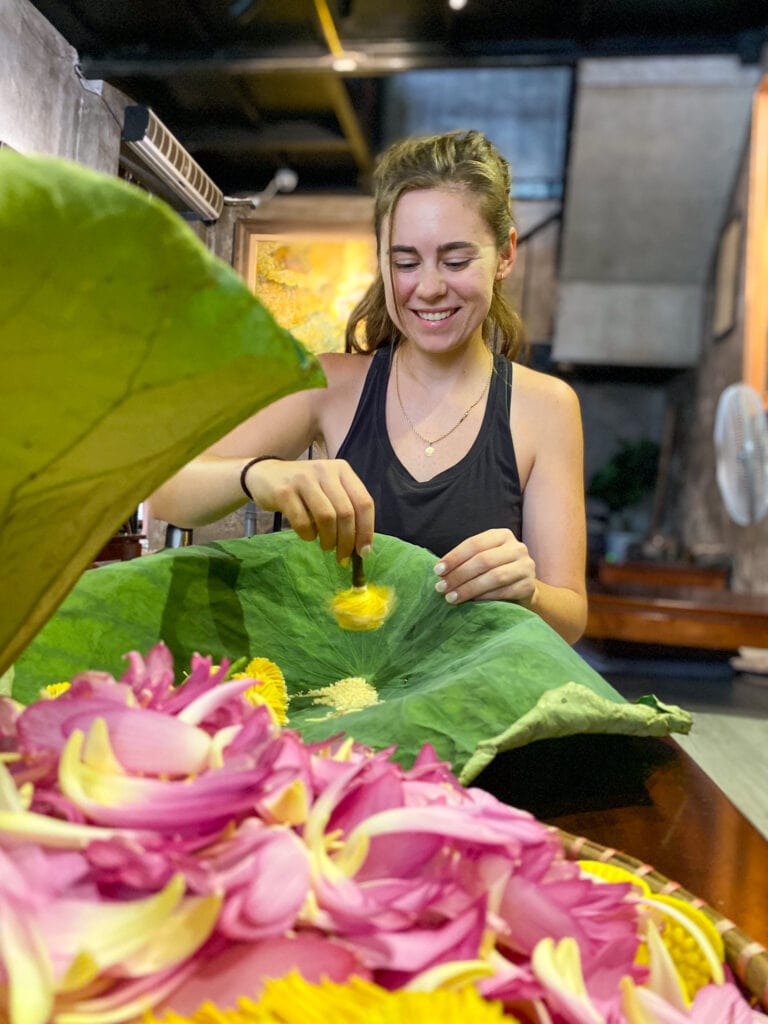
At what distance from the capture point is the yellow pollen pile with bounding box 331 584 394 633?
0.65 m

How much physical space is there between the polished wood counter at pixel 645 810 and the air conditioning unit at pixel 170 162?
0.40 m

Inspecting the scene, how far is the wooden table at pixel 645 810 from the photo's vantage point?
44 cm

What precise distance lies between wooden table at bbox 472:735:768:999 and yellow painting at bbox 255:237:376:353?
0.31 m

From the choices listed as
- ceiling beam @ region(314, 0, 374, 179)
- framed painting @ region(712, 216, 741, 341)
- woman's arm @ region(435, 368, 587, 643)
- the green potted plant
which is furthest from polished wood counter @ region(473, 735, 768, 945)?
the green potted plant

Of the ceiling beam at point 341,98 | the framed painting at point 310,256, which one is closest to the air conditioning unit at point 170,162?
the framed painting at point 310,256

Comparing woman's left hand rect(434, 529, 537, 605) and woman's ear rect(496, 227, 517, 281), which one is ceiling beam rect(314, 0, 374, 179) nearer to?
woman's ear rect(496, 227, 517, 281)

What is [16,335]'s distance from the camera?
19 centimetres

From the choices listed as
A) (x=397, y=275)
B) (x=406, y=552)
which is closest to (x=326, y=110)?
(x=397, y=275)

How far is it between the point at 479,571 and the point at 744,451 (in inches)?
118

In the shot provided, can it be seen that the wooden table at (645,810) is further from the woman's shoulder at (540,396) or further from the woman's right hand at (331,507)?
the woman's shoulder at (540,396)

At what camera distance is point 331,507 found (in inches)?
23.5

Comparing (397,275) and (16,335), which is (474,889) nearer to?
(16,335)

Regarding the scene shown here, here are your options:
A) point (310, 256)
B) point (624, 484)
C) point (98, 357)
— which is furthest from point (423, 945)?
point (624, 484)

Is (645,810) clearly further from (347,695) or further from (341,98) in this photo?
(341,98)
